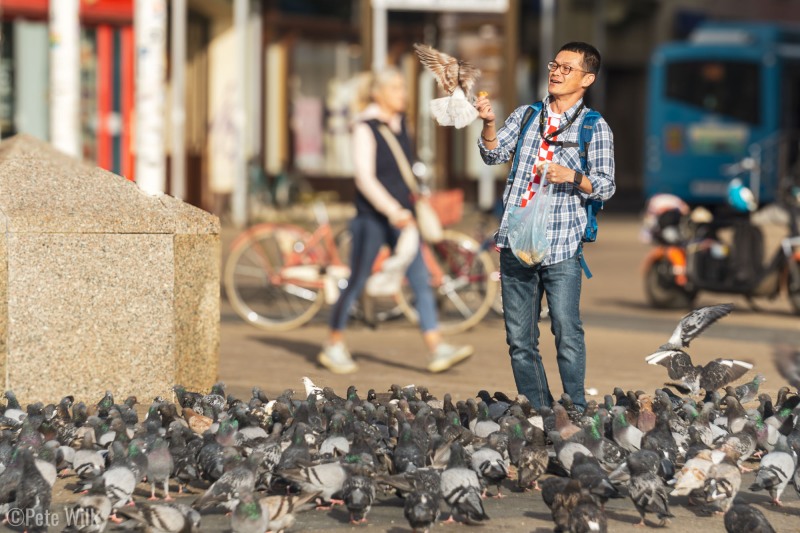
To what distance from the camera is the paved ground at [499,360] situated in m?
5.55

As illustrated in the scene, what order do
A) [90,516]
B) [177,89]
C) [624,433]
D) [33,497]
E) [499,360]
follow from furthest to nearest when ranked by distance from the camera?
[177,89], [499,360], [624,433], [33,497], [90,516]

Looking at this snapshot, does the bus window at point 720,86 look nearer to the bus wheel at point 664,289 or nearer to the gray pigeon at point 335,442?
the bus wheel at point 664,289

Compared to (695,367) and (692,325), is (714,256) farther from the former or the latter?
(692,325)

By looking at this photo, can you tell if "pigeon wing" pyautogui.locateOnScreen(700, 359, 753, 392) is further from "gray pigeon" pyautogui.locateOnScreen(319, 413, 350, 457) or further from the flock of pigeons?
→ "gray pigeon" pyautogui.locateOnScreen(319, 413, 350, 457)

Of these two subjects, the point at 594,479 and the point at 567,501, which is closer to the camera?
the point at 567,501

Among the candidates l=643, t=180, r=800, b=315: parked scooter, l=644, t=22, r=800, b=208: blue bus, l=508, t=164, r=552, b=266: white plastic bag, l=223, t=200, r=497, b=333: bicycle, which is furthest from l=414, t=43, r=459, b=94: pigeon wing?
l=644, t=22, r=800, b=208: blue bus

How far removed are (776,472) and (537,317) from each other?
1.53 meters

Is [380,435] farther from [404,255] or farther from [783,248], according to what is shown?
[783,248]

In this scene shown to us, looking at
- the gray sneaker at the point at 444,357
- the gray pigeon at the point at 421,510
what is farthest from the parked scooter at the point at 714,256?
the gray pigeon at the point at 421,510

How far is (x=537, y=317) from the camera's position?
6902 mm

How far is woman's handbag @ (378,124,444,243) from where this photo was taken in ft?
31.7

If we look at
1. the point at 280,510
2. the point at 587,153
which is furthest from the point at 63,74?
the point at 280,510

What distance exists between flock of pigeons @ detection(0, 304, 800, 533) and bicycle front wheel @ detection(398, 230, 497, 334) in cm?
457

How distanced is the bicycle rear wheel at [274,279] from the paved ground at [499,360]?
15 cm
